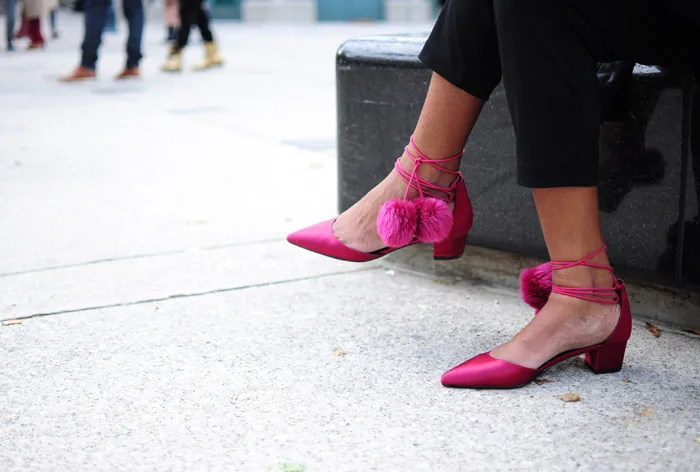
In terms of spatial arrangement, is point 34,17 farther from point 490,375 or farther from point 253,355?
point 490,375

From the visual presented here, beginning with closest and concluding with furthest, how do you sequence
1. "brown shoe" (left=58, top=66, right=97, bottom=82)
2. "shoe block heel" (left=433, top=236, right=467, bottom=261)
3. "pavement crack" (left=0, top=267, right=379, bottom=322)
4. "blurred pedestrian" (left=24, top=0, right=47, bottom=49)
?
"shoe block heel" (left=433, top=236, right=467, bottom=261) < "pavement crack" (left=0, top=267, right=379, bottom=322) < "brown shoe" (left=58, top=66, right=97, bottom=82) < "blurred pedestrian" (left=24, top=0, right=47, bottom=49)

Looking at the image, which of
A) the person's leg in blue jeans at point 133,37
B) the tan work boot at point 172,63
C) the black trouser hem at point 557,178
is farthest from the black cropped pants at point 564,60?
the tan work boot at point 172,63

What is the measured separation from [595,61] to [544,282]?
504mm

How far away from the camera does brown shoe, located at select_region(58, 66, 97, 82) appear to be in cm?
855

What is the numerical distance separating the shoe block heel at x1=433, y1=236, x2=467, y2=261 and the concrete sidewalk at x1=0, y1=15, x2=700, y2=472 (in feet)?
0.67

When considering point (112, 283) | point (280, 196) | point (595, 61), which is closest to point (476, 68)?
point (595, 61)

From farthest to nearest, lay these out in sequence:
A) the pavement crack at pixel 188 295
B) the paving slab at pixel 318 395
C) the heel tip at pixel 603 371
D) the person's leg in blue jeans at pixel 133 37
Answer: the person's leg in blue jeans at pixel 133 37, the pavement crack at pixel 188 295, the heel tip at pixel 603 371, the paving slab at pixel 318 395

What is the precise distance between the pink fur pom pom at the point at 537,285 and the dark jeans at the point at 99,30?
23.9 feet

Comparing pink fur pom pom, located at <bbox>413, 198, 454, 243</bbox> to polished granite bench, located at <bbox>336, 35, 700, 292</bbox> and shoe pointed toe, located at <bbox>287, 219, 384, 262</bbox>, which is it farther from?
polished granite bench, located at <bbox>336, 35, 700, 292</bbox>

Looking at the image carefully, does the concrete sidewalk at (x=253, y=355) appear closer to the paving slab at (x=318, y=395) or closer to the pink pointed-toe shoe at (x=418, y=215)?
the paving slab at (x=318, y=395)

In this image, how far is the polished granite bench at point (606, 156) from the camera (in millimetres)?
2180

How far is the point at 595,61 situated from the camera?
1.94 meters

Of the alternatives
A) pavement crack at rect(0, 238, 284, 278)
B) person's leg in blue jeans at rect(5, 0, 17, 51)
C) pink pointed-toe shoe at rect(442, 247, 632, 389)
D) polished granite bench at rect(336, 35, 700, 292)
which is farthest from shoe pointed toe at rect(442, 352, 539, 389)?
person's leg in blue jeans at rect(5, 0, 17, 51)

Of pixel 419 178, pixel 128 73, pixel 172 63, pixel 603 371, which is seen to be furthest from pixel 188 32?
pixel 603 371
